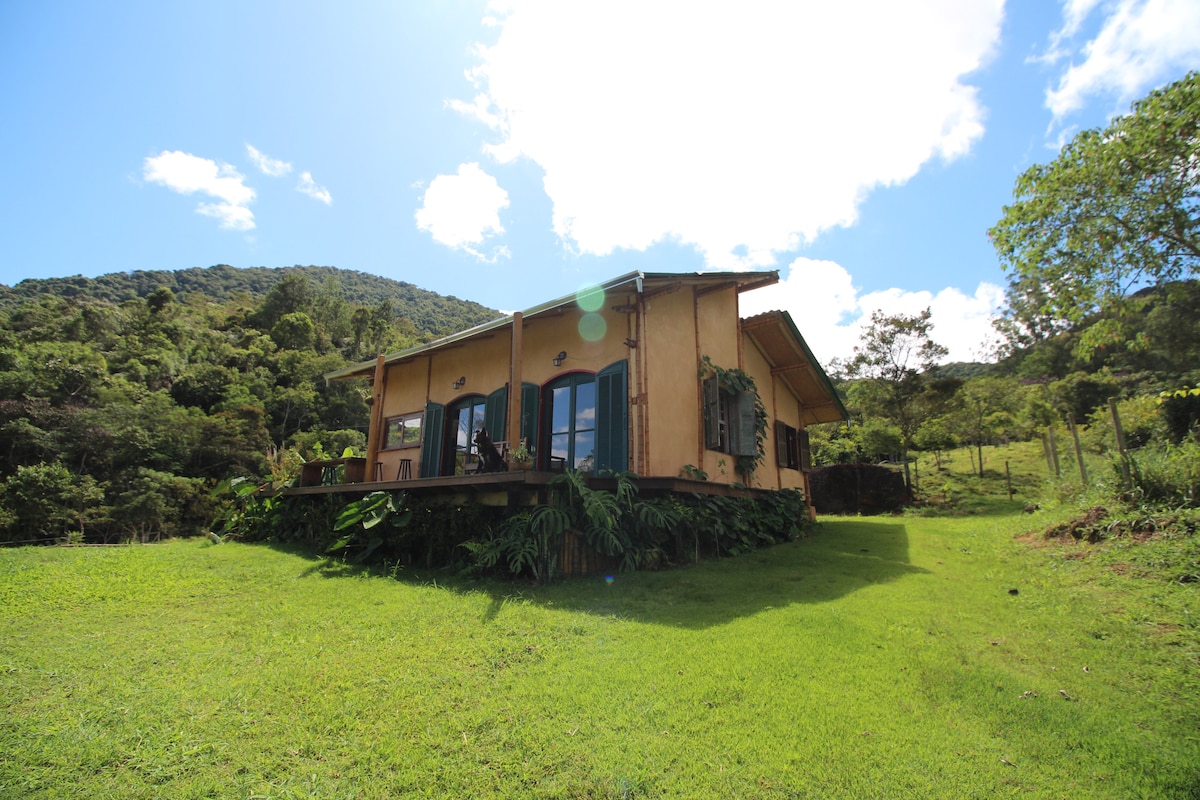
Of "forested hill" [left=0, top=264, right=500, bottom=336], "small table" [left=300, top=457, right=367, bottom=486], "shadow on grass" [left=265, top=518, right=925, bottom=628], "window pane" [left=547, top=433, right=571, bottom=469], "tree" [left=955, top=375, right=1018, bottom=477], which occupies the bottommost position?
"shadow on grass" [left=265, top=518, right=925, bottom=628]

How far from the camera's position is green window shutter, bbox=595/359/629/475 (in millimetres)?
8258

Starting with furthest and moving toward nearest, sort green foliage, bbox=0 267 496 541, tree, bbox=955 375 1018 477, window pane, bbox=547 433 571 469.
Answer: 1. green foliage, bbox=0 267 496 541
2. tree, bbox=955 375 1018 477
3. window pane, bbox=547 433 571 469

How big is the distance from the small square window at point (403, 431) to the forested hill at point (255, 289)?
43.7 m

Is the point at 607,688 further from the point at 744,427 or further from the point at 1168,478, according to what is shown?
the point at 1168,478

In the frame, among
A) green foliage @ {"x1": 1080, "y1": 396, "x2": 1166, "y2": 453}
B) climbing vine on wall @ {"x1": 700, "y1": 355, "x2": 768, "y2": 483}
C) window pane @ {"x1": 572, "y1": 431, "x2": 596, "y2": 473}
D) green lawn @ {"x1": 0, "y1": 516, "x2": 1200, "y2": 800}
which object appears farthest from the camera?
green foliage @ {"x1": 1080, "y1": 396, "x2": 1166, "y2": 453}

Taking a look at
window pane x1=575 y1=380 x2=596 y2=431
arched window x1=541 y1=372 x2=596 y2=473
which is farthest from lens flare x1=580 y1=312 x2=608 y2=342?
window pane x1=575 y1=380 x2=596 y2=431

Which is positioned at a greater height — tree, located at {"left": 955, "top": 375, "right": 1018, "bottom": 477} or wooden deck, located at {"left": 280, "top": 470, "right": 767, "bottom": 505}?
tree, located at {"left": 955, "top": 375, "right": 1018, "bottom": 477}

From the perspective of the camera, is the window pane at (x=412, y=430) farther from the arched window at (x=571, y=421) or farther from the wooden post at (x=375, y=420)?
the arched window at (x=571, y=421)

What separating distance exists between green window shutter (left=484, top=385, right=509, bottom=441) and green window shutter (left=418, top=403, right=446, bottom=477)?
5.25 ft

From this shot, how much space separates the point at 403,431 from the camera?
523 inches

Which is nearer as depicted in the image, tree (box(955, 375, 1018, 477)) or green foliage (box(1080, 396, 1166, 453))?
green foliage (box(1080, 396, 1166, 453))

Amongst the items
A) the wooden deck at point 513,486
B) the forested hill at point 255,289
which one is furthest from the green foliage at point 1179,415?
the forested hill at point 255,289

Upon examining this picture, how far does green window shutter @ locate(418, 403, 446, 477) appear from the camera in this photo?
38.6 ft

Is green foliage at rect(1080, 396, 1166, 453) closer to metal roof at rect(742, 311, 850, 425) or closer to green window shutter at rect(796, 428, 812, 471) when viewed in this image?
metal roof at rect(742, 311, 850, 425)
